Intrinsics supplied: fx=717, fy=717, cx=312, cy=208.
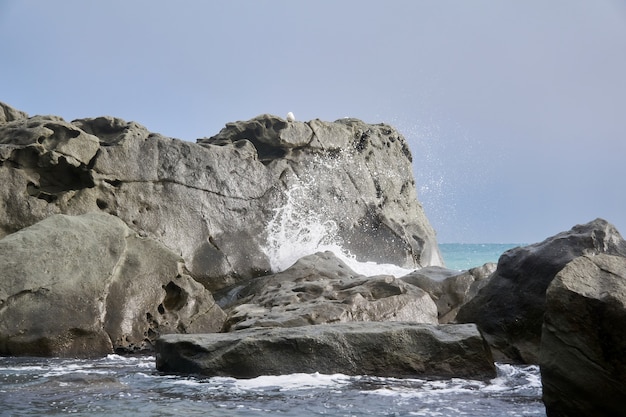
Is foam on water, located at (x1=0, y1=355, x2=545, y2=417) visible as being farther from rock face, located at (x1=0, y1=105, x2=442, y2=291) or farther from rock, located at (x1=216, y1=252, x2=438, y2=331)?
rock face, located at (x1=0, y1=105, x2=442, y2=291)

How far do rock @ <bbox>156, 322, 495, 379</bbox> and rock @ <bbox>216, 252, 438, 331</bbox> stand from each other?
160 cm

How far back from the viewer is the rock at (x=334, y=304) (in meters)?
9.22

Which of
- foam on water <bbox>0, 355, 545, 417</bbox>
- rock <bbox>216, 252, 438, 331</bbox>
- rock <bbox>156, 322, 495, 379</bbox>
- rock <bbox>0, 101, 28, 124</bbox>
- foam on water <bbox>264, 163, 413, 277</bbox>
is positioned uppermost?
rock <bbox>0, 101, 28, 124</bbox>

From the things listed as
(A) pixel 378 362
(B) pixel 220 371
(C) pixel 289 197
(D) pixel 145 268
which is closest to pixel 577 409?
(A) pixel 378 362

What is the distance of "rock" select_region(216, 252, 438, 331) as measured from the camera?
9.22 meters

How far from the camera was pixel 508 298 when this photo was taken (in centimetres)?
862

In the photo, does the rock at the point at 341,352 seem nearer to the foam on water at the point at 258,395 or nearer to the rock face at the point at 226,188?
the foam on water at the point at 258,395

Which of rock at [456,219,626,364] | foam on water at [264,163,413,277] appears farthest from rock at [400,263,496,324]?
foam on water at [264,163,413,277]

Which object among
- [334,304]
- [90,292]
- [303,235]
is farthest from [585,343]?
[303,235]

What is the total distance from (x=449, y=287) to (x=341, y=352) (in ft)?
17.6

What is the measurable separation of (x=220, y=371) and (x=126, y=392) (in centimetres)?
105

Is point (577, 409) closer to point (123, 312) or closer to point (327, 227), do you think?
point (123, 312)

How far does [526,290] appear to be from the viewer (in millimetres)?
8469

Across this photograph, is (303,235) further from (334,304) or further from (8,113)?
(8,113)
